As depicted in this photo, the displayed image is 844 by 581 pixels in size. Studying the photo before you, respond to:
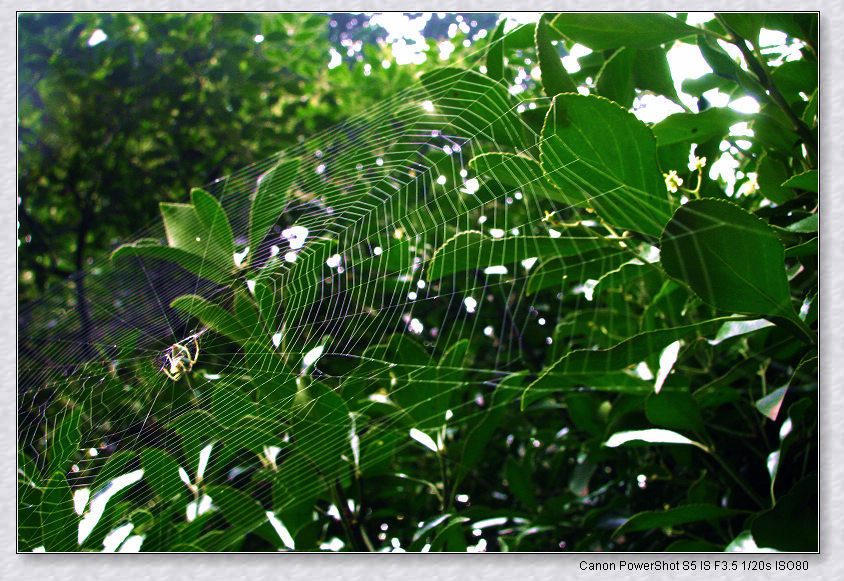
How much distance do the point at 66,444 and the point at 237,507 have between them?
0.70 feet

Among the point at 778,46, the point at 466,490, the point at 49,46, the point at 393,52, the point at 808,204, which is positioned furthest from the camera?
the point at 393,52

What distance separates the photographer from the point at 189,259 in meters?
0.78

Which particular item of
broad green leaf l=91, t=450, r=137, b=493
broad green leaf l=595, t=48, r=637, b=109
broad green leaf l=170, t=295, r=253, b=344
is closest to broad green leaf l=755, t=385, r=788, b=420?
broad green leaf l=595, t=48, r=637, b=109

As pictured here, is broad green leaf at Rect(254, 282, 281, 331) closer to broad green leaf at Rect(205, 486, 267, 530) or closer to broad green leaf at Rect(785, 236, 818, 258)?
broad green leaf at Rect(205, 486, 267, 530)

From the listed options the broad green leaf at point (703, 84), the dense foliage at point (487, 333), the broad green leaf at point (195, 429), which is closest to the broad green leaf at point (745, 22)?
the dense foliage at point (487, 333)

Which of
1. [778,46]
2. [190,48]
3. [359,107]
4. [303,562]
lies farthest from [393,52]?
[303,562]

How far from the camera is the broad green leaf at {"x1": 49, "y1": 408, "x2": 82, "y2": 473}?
697mm

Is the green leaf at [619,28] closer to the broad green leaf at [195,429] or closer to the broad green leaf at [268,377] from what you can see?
the broad green leaf at [268,377]

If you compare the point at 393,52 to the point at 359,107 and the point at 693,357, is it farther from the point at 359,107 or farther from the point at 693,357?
the point at 693,357

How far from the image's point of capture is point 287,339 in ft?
2.41

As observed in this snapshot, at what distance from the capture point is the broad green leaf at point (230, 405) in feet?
2.18

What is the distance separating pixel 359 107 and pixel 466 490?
89 centimetres

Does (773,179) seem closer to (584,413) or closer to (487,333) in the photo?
(584,413)

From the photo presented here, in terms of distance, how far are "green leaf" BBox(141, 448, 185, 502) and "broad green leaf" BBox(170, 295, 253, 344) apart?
0.15 metres
